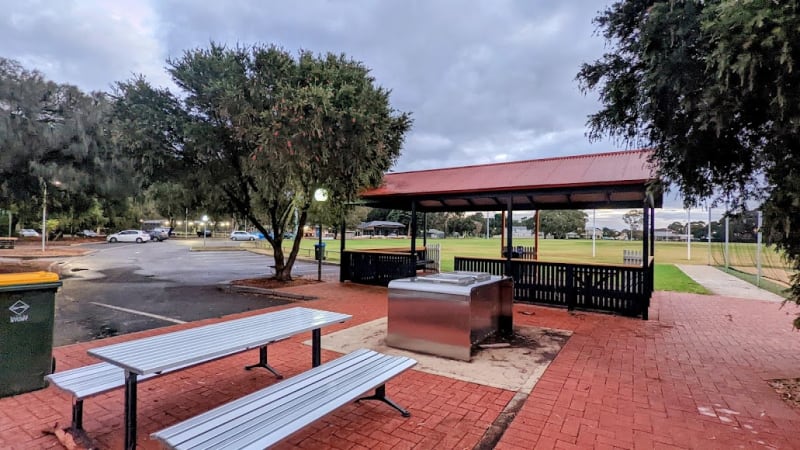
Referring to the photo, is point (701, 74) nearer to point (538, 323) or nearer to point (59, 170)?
point (538, 323)

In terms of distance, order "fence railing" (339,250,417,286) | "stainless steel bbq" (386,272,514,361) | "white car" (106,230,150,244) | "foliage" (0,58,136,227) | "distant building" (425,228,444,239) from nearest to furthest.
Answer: "stainless steel bbq" (386,272,514,361) < "fence railing" (339,250,417,286) < "foliage" (0,58,136,227) < "white car" (106,230,150,244) < "distant building" (425,228,444,239)

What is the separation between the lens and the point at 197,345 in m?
2.89

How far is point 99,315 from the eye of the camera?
7180 millimetres

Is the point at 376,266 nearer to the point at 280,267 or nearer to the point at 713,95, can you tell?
the point at 280,267

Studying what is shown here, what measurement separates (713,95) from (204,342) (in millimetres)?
5034

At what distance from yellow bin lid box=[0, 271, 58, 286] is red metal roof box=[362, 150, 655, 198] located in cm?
759

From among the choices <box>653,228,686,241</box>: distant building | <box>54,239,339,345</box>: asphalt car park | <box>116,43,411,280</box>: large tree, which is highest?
<box>116,43,411,280</box>: large tree

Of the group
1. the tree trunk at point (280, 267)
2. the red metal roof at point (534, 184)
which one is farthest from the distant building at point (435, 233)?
the tree trunk at point (280, 267)

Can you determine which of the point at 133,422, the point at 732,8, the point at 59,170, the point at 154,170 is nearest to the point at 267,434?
the point at 133,422

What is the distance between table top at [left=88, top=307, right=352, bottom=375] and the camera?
2.43 meters

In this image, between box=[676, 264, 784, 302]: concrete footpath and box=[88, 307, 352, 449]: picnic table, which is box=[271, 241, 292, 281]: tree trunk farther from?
box=[676, 264, 784, 302]: concrete footpath

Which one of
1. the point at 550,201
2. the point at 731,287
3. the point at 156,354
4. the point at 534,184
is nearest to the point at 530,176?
the point at 534,184

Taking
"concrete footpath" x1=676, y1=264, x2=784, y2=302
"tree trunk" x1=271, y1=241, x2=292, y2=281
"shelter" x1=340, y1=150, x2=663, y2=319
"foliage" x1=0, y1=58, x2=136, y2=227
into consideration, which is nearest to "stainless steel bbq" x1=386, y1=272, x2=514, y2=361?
"shelter" x1=340, y1=150, x2=663, y2=319

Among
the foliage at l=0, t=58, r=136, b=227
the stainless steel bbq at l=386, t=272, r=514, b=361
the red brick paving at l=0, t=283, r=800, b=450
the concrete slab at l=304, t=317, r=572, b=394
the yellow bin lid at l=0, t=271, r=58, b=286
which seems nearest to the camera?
the red brick paving at l=0, t=283, r=800, b=450
